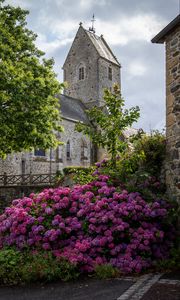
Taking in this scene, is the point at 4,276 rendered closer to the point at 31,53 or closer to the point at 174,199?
the point at 174,199

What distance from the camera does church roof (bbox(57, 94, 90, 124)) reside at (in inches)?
1498

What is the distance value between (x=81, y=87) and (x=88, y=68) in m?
2.60

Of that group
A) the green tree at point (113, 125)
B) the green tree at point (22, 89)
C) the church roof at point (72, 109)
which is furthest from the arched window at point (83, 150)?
the green tree at point (113, 125)

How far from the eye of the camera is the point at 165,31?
8797mm

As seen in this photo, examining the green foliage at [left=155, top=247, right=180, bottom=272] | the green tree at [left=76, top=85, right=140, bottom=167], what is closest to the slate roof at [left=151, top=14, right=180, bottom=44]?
the green tree at [left=76, top=85, right=140, bottom=167]

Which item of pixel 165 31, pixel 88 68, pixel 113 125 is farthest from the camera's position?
pixel 88 68

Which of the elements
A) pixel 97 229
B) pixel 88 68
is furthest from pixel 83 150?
pixel 97 229

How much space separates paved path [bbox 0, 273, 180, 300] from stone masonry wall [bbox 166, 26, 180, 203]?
2539 millimetres

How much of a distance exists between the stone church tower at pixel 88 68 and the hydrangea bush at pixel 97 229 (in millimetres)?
37254

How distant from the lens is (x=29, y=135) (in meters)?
16.9

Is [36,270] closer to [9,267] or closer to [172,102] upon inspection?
[9,267]

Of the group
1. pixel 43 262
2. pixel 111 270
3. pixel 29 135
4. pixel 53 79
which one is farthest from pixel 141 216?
pixel 53 79

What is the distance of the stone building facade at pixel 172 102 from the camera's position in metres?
8.47

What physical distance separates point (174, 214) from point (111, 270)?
7.12ft
